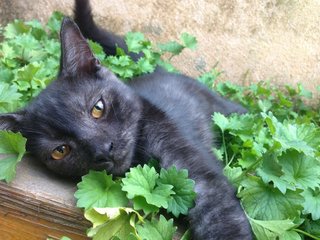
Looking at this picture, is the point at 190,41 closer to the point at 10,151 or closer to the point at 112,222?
the point at 10,151

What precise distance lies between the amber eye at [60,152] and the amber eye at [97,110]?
156 mm

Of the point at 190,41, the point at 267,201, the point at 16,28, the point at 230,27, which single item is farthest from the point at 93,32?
the point at 267,201

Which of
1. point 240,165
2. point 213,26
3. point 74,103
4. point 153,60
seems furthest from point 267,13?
point 74,103

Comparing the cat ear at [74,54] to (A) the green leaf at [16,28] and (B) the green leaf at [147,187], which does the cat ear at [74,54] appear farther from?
(A) the green leaf at [16,28]

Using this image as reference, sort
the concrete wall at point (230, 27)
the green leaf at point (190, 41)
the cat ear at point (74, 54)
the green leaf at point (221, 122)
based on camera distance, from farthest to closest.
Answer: the concrete wall at point (230, 27), the green leaf at point (190, 41), the green leaf at point (221, 122), the cat ear at point (74, 54)

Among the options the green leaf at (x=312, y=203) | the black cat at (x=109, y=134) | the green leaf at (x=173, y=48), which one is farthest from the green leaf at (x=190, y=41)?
the green leaf at (x=312, y=203)

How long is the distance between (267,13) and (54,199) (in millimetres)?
2194

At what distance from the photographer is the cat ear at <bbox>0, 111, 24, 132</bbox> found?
1680 mm

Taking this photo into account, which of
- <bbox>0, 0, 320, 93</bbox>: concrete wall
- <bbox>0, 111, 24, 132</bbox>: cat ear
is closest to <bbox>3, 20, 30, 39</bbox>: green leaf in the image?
<bbox>0, 0, 320, 93</bbox>: concrete wall

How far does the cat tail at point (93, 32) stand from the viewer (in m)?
2.68

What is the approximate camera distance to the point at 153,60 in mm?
2787

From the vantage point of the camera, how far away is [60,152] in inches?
65.0

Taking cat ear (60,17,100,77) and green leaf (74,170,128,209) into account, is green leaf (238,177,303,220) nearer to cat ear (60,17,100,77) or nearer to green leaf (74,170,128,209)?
green leaf (74,170,128,209)

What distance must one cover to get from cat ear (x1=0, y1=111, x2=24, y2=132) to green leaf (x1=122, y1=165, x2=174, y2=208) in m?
0.55
